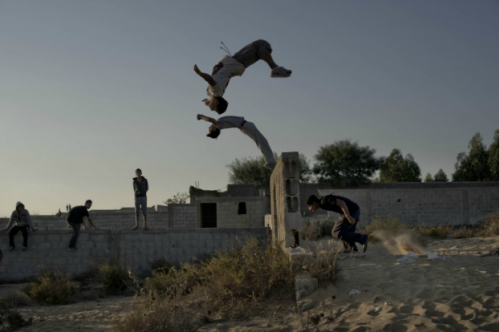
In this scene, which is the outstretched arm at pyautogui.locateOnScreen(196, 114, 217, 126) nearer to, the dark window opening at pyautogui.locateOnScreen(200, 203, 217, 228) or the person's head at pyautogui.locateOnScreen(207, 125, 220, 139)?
the person's head at pyautogui.locateOnScreen(207, 125, 220, 139)

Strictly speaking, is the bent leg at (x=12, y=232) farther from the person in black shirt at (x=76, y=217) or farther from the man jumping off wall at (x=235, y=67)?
the man jumping off wall at (x=235, y=67)

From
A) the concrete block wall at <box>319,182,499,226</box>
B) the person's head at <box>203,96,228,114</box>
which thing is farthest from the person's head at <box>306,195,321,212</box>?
the concrete block wall at <box>319,182,499,226</box>

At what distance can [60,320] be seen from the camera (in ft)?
33.0

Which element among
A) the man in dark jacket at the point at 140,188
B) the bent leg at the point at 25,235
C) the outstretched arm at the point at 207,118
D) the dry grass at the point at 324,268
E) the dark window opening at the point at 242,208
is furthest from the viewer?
the dark window opening at the point at 242,208

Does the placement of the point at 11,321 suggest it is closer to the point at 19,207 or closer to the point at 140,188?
the point at 140,188

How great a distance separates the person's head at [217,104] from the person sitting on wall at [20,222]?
10.9 metres

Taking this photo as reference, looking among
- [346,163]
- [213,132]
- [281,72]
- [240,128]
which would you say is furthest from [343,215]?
[346,163]

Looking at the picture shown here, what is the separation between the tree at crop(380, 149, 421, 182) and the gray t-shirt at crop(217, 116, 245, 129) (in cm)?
3871

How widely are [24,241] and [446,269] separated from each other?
512 inches

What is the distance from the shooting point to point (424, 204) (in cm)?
2883

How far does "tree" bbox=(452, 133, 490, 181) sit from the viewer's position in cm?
4309

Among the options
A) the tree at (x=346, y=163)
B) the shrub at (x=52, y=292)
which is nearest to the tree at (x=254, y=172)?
the tree at (x=346, y=163)

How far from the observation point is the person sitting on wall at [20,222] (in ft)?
53.6

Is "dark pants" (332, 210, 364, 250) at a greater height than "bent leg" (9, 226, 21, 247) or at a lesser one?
greater
